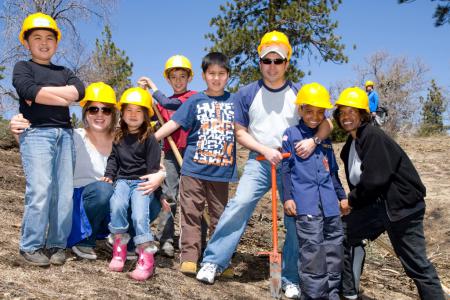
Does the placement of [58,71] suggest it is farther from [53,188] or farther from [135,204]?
[135,204]

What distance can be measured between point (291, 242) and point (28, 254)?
2.26 m

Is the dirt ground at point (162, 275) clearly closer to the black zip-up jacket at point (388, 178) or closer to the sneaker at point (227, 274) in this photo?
the sneaker at point (227, 274)

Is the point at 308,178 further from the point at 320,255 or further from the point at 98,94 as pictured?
the point at 98,94

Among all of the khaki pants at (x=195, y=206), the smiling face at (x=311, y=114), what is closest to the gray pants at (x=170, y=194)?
the khaki pants at (x=195, y=206)

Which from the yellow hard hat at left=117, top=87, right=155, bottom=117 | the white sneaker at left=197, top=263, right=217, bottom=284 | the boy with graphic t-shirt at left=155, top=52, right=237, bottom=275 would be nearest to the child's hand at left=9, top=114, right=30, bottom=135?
the yellow hard hat at left=117, top=87, right=155, bottom=117

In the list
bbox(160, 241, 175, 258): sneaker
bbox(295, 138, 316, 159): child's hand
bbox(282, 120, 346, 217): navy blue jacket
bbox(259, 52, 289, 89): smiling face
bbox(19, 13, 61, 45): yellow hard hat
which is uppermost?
bbox(19, 13, 61, 45): yellow hard hat

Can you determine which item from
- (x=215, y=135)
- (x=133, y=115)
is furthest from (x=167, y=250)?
(x=133, y=115)

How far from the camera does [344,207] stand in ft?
13.3

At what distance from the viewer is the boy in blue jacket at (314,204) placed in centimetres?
360

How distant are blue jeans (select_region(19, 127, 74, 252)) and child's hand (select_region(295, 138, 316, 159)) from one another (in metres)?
1.96

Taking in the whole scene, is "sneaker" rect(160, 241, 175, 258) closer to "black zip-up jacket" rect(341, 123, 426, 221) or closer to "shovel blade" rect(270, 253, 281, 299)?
"shovel blade" rect(270, 253, 281, 299)

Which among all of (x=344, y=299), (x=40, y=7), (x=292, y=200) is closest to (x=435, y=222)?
(x=344, y=299)

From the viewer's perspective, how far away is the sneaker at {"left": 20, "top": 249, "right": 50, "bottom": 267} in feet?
11.7

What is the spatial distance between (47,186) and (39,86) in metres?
0.80
